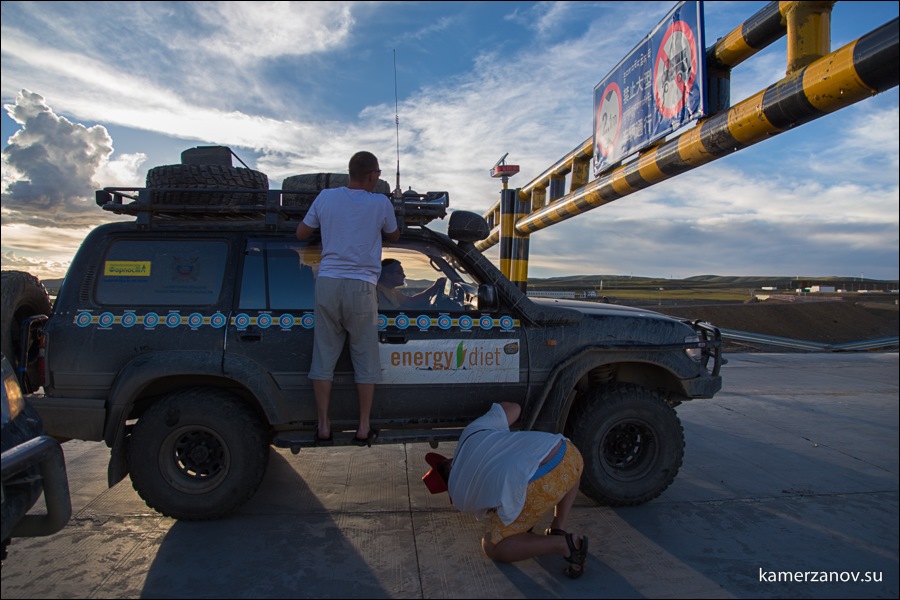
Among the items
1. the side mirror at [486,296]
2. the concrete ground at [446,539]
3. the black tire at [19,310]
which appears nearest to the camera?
the concrete ground at [446,539]

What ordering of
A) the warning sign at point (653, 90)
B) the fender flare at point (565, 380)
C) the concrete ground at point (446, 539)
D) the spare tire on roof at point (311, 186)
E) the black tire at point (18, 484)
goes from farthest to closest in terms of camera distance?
the warning sign at point (653, 90), the spare tire on roof at point (311, 186), the fender flare at point (565, 380), the concrete ground at point (446, 539), the black tire at point (18, 484)

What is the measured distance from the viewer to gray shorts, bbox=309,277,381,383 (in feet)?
12.0

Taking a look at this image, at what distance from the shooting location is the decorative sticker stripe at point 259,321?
3746 millimetres

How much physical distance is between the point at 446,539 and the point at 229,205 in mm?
2542

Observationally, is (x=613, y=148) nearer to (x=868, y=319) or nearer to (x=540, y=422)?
(x=540, y=422)

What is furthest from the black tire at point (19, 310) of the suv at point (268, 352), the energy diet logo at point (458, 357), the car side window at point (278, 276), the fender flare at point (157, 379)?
the energy diet logo at point (458, 357)

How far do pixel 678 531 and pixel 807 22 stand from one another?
4071mm

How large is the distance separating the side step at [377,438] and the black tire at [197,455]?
0.16 m

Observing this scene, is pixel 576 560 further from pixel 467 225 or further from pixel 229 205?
pixel 229 205

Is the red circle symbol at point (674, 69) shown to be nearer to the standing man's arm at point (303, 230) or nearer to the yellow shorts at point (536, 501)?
the standing man's arm at point (303, 230)

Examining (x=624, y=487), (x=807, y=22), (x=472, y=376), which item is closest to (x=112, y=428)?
(x=472, y=376)

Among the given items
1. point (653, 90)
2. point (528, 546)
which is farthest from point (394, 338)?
point (653, 90)

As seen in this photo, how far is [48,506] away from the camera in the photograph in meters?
2.65

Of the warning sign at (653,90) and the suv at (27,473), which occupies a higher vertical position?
the warning sign at (653,90)
